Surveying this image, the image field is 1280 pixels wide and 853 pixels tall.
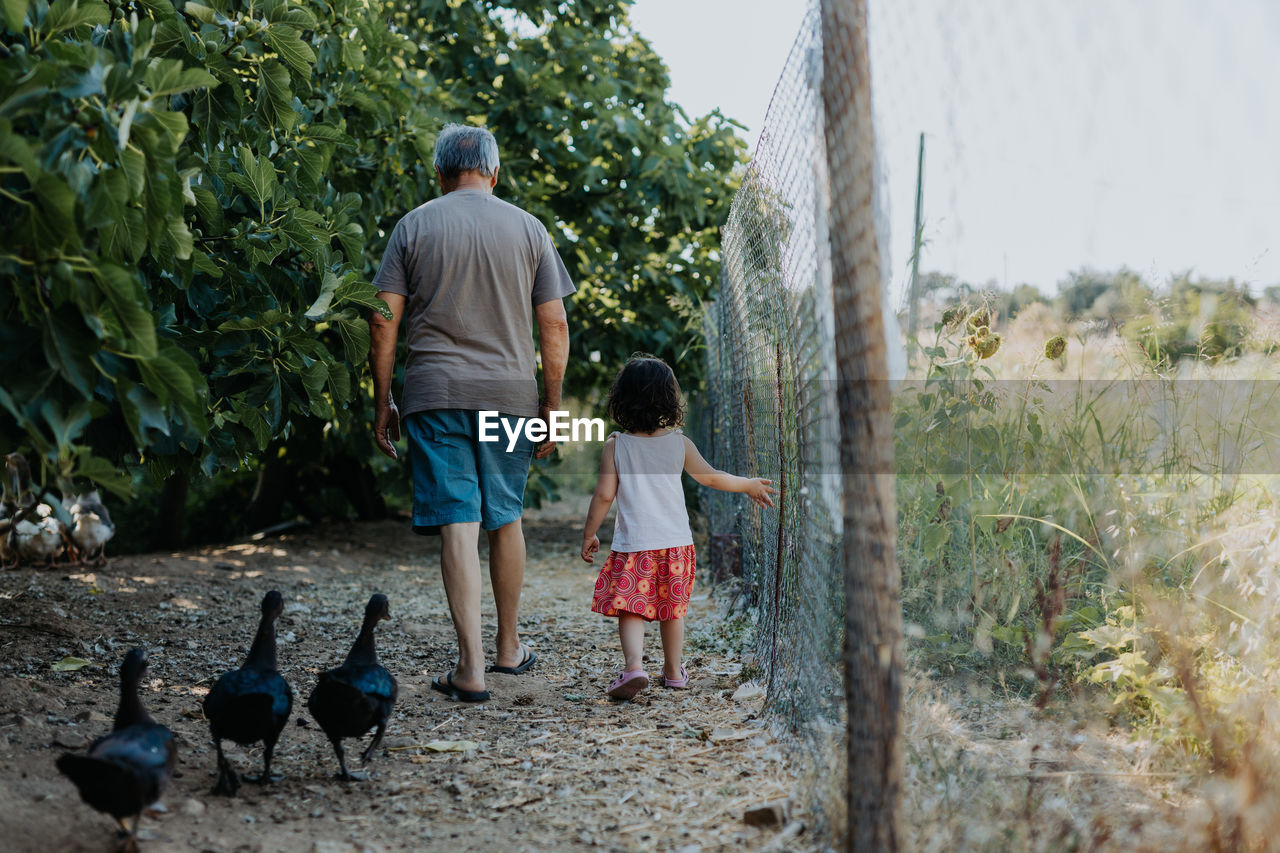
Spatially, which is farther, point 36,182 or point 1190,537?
point 1190,537

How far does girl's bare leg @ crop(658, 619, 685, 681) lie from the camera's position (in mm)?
3723

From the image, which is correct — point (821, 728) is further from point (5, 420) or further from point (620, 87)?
point (620, 87)

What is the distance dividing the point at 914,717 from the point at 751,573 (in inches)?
77.2

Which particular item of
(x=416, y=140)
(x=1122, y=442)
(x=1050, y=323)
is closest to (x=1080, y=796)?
(x=1122, y=442)

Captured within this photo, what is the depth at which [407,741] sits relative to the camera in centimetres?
313

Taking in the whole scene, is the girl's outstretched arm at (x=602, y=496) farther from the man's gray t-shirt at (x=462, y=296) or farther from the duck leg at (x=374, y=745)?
the duck leg at (x=374, y=745)

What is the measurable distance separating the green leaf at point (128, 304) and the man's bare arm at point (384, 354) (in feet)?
4.74

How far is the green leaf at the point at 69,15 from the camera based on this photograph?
226cm

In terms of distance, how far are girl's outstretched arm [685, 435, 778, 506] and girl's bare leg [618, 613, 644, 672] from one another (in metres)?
0.58

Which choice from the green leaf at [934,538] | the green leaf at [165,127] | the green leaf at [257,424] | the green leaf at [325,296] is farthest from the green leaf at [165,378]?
the green leaf at [934,538]

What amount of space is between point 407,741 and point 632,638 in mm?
910

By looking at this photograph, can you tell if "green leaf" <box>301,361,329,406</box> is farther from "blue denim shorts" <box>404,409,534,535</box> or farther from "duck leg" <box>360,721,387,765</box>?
"duck leg" <box>360,721,387,765</box>

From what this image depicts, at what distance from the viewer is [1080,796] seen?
2510 mm

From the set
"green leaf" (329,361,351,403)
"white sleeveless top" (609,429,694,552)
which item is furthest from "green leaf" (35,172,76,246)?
"white sleeveless top" (609,429,694,552)
